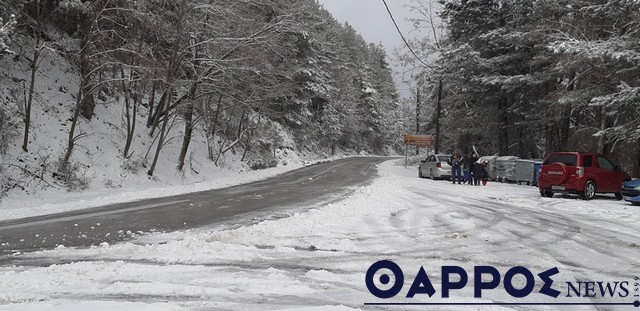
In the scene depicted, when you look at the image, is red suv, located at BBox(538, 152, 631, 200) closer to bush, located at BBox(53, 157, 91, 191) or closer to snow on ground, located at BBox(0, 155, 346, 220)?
snow on ground, located at BBox(0, 155, 346, 220)

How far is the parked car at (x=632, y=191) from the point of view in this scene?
15.7m

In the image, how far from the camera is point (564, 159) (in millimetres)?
17719

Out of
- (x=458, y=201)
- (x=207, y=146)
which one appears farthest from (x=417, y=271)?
(x=207, y=146)

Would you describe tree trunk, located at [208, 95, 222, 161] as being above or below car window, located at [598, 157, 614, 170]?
above

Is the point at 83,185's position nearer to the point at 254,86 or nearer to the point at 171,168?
the point at 171,168

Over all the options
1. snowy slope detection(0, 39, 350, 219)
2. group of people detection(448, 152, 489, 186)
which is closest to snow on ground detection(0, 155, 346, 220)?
snowy slope detection(0, 39, 350, 219)

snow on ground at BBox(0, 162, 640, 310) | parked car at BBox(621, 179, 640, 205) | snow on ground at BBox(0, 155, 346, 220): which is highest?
parked car at BBox(621, 179, 640, 205)

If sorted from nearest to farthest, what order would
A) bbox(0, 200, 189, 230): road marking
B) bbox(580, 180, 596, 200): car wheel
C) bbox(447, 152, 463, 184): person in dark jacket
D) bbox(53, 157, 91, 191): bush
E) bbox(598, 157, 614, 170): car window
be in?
bbox(0, 200, 189, 230): road marking, bbox(580, 180, 596, 200): car wheel, bbox(53, 157, 91, 191): bush, bbox(598, 157, 614, 170): car window, bbox(447, 152, 463, 184): person in dark jacket

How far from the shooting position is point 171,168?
2516 centimetres

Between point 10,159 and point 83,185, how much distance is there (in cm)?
247

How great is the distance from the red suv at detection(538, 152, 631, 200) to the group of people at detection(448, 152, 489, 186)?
6.15 meters

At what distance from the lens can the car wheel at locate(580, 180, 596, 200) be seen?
56.3 ft

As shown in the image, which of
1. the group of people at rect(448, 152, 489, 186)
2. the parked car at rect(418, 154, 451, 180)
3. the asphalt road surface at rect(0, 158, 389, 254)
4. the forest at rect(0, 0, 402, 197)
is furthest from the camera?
the parked car at rect(418, 154, 451, 180)

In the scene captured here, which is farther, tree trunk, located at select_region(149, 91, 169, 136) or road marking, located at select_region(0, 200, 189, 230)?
tree trunk, located at select_region(149, 91, 169, 136)
